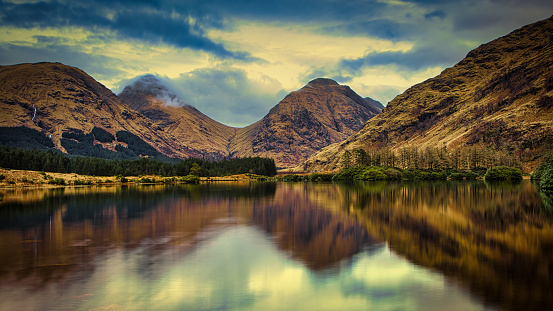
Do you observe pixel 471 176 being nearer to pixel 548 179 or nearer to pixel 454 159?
pixel 454 159

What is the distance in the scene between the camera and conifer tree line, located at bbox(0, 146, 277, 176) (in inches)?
4481

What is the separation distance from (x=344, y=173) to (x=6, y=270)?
122 m

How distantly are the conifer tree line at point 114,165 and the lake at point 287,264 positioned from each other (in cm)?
10595

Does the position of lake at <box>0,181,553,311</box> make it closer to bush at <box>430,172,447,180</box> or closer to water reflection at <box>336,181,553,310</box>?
water reflection at <box>336,181,553,310</box>

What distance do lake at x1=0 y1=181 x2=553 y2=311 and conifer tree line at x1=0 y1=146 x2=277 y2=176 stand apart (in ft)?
348

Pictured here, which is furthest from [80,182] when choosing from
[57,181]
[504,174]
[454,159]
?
[454,159]

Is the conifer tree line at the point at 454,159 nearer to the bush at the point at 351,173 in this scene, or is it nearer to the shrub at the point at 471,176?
the bush at the point at 351,173

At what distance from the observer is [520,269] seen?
13.4 metres

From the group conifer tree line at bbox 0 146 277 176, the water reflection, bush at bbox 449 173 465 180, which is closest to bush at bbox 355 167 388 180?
bush at bbox 449 173 465 180

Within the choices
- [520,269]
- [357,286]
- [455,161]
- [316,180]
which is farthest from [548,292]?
[455,161]

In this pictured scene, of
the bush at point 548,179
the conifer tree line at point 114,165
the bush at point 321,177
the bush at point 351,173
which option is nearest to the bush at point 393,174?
the bush at point 351,173

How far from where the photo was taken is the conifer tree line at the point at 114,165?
373 ft

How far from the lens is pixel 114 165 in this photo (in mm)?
144875

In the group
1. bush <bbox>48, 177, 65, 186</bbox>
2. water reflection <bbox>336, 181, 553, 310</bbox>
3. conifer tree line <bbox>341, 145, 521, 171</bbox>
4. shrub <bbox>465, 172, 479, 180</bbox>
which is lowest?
water reflection <bbox>336, 181, 553, 310</bbox>
